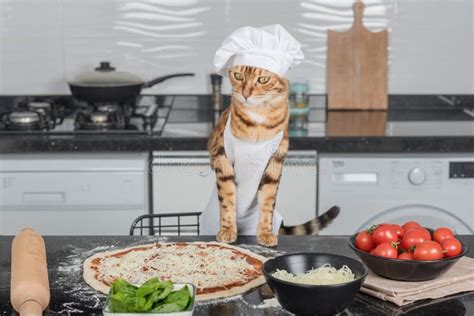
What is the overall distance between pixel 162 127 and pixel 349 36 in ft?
3.35

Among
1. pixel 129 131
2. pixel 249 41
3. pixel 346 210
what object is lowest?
pixel 346 210

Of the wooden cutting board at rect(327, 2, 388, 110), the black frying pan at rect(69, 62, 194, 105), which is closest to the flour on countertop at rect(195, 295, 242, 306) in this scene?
the black frying pan at rect(69, 62, 194, 105)

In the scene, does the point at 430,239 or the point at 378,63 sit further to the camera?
the point at 378,63

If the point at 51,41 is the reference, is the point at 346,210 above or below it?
below

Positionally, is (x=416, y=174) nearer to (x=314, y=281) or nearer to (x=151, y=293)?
(x=314, y=281)

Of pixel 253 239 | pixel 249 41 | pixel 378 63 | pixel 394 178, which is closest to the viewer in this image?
pixel 249 41

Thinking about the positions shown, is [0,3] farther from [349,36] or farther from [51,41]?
[349,36]

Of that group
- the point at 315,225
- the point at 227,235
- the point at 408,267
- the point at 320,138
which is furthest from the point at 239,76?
the point at 320,138

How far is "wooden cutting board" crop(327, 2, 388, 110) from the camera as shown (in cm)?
411

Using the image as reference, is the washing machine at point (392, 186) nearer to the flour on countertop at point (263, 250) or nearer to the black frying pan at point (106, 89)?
the black frying pan at point (106, 89)

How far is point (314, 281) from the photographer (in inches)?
73.8

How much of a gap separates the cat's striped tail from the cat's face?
587 mm

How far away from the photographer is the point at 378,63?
4.11 m

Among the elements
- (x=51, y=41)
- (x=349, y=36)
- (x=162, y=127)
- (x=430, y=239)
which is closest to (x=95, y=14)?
(x=51, y=41)
